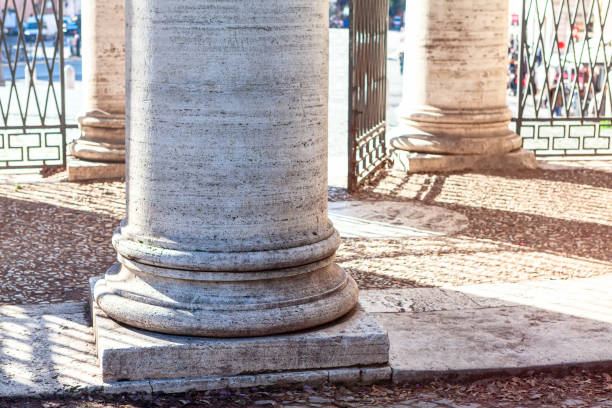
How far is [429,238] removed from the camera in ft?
26.6

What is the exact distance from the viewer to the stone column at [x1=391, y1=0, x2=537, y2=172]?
10477 mm

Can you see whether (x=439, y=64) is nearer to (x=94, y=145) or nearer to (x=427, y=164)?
(x=427, y=164)

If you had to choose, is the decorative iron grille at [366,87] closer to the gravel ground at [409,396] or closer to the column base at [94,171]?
the column base at [94,171]

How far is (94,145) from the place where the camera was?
34.3 feet

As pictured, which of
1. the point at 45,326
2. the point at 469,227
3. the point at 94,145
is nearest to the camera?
the point at 45,326

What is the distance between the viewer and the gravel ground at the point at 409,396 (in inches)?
171

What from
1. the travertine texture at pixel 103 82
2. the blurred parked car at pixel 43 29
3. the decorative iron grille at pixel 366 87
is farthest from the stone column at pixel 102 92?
the blurred parked car at pixel 43 29

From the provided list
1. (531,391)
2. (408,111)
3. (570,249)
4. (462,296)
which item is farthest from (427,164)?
(531,391)

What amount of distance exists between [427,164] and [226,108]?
22.1ft

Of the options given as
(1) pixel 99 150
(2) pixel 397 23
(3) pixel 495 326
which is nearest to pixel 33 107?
(1) pixel 99 150

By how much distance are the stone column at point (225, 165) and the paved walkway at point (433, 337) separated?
338 mm

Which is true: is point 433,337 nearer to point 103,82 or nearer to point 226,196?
point 226,196

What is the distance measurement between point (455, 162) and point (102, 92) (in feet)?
12.7

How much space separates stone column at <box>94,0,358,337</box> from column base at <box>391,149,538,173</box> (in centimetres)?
627
